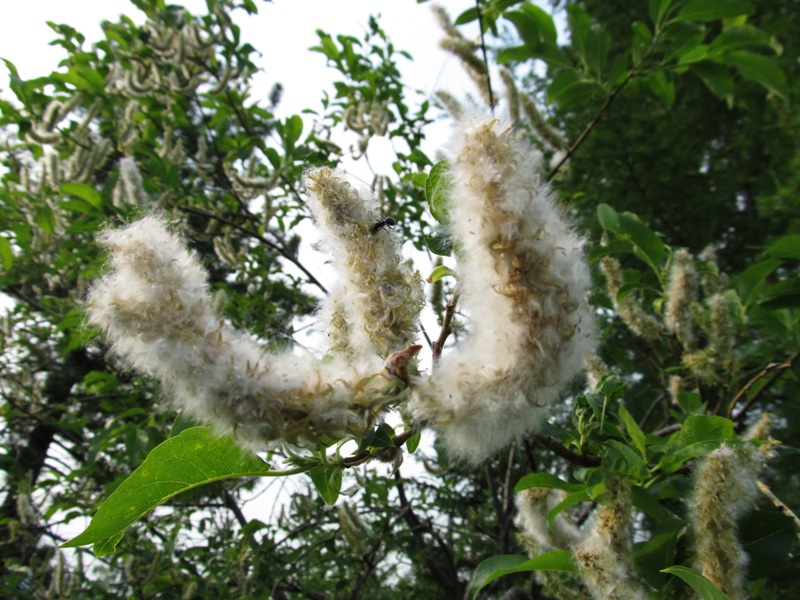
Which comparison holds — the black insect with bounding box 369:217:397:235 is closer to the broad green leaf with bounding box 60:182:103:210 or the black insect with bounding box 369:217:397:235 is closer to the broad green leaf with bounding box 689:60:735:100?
the broad green leaf with bounding box 60:182:103:210

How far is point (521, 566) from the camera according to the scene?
1379 mm

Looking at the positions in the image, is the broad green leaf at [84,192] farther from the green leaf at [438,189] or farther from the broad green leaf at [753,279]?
→ the broad green leaf at [753,279]

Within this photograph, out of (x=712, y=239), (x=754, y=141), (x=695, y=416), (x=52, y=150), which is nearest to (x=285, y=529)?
(x=52, y=150)

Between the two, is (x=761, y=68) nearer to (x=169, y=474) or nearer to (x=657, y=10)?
(x=657, y=10)

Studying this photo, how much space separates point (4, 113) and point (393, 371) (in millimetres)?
3328

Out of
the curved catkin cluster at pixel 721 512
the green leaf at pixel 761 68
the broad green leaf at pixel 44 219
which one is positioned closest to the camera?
the curved catkin cluster at pixel 721 512

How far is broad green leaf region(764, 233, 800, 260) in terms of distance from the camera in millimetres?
2002

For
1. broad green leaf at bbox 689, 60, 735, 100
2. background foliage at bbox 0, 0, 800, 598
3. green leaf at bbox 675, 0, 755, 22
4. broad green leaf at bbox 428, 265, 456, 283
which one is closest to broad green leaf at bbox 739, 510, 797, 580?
background foliage at bbox 0, 0, 800, 598

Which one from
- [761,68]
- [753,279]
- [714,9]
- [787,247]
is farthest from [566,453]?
[761,68]

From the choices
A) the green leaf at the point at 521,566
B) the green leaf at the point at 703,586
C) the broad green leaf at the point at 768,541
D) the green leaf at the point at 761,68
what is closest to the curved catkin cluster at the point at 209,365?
the green leaf at the point at 703,586

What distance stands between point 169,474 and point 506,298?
703 millimetres

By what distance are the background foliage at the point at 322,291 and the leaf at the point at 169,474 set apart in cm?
3

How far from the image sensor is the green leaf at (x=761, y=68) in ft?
8.20

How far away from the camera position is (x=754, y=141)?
7.27m
